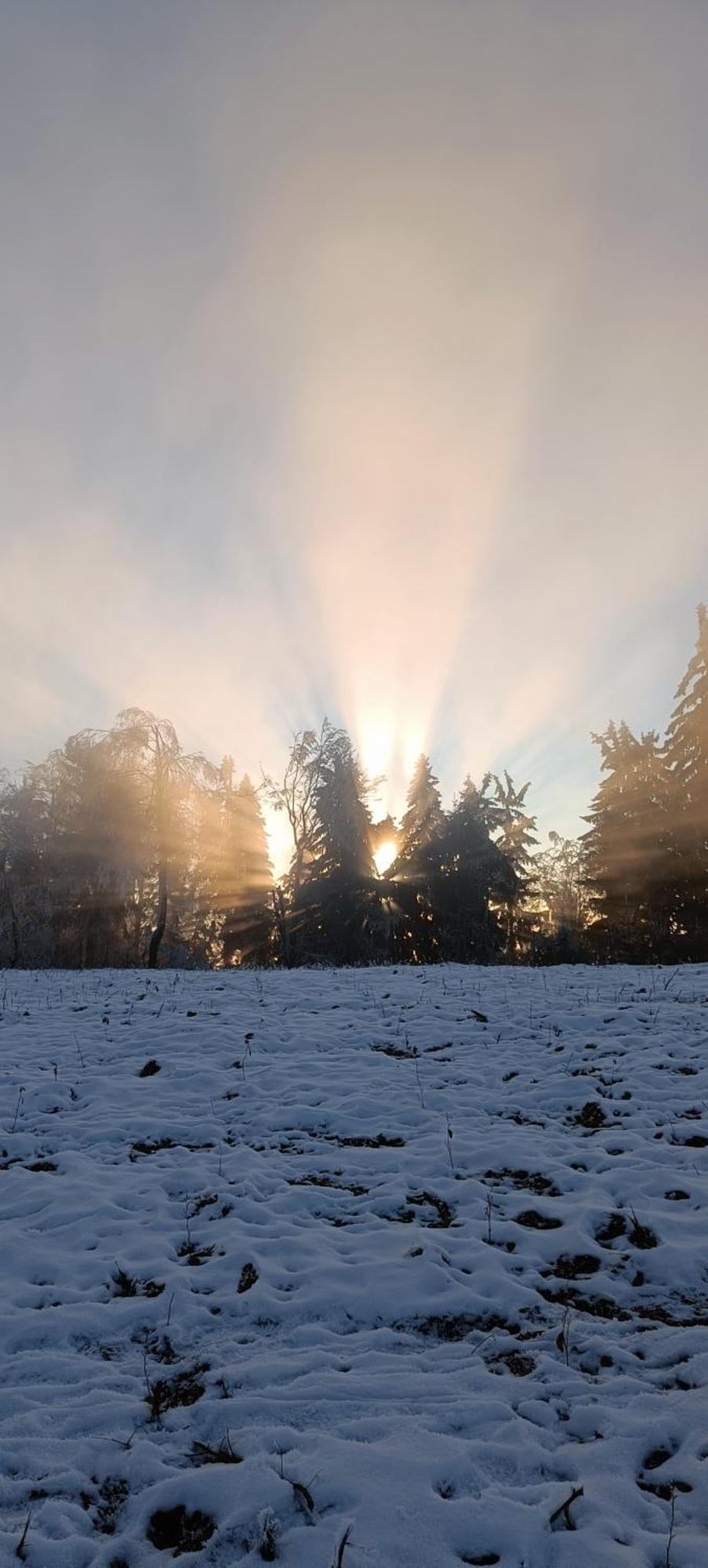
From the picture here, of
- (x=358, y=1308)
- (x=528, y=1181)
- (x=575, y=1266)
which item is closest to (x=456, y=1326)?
(x=358, y=1308)

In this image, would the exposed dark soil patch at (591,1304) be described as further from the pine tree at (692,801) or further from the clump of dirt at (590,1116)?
the pine tree at (692,801)

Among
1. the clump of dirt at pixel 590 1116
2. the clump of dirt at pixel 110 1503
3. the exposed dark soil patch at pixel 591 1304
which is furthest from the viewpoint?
the clump of dirt at pixel 590 1116

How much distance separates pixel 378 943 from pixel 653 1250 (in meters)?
24.7

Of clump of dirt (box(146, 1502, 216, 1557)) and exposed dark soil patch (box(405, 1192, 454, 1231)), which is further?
exposed dark soil patch (box(405, 1192, 454, 1231))

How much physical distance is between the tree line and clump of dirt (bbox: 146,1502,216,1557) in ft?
71.5

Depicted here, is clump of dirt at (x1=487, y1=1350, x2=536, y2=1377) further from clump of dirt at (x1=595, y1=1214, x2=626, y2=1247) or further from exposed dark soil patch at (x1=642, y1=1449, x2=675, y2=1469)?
clump of dirt at (x1=595, y1=1214, x2=626, y2=1247)

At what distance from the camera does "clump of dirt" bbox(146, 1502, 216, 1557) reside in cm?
290

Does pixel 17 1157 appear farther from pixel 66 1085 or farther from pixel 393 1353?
pixel 393 1353

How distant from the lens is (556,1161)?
6480 mm

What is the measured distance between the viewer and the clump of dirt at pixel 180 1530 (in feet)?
9.51

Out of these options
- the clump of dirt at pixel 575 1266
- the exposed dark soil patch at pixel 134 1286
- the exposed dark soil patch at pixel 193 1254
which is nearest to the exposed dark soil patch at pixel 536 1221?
the clump of dirt at pixel 575 1266

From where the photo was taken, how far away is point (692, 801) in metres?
28.2

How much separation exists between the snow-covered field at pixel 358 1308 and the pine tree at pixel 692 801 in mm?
19661

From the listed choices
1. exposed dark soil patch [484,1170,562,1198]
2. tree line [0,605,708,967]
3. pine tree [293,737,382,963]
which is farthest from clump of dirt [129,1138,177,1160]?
pine tree [293,737,382,963]
